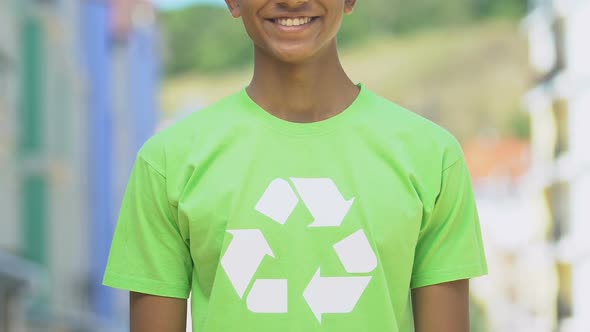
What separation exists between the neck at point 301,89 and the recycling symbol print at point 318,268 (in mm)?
174

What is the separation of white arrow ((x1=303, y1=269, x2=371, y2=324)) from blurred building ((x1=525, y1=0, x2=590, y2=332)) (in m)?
24.0

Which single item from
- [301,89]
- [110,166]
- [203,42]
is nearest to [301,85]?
[301,89]

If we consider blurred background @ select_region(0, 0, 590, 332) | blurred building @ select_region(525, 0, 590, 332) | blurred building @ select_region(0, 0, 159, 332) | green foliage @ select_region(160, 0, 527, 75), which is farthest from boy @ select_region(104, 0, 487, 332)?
green foliage @ select_region(160, 0, 527, 75)

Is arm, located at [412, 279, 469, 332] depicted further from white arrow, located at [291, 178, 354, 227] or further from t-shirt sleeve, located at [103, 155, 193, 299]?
t-shirt sleeve, located at [103, 155, 193, 299]

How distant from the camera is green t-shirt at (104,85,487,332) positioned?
2.29 meters

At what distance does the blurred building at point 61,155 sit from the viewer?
45.6 feet

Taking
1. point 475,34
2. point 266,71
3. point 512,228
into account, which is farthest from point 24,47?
point 475,34

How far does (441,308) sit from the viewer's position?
238 cm

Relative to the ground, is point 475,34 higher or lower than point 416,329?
higher

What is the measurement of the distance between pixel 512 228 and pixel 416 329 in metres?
54.9

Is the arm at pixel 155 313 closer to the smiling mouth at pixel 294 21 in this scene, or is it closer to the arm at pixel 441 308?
the arm at pixel 441 308

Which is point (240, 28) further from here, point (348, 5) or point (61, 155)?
point (348, 5)

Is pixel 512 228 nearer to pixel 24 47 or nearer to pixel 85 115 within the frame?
pixel 85 115

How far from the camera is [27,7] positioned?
16484 millimetres
